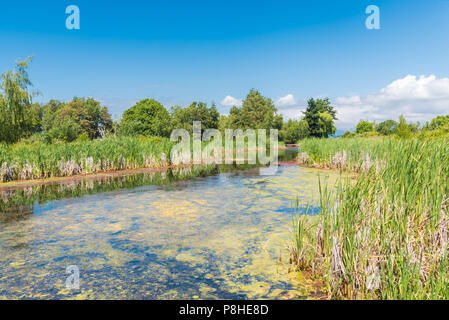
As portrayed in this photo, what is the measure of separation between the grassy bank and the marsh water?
638 mm

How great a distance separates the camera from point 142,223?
26.3 ft

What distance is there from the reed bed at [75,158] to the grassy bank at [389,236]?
49.2 ft

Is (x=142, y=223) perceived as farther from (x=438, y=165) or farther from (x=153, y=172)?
(x=153, y=172)

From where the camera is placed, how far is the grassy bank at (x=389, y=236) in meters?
3.53

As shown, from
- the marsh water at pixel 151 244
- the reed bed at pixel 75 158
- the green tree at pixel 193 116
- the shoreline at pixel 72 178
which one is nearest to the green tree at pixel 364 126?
the green tree at pixel 193 116

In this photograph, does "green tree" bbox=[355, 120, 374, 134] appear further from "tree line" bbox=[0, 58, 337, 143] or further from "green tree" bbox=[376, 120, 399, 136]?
"tree line" bbox=[0, 58, 337, 143]

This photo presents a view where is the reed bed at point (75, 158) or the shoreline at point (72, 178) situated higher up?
the reed bed at point (75, 158)

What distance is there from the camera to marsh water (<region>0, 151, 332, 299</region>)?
177 inches

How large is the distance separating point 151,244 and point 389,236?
14.9 ft

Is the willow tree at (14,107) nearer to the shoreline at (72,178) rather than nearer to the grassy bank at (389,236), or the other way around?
the shoreline at (72,178)

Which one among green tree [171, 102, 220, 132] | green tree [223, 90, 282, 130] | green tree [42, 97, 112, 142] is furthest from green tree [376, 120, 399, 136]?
green tree [42, 97, 112, 142]

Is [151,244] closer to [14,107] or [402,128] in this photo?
[402,128]
